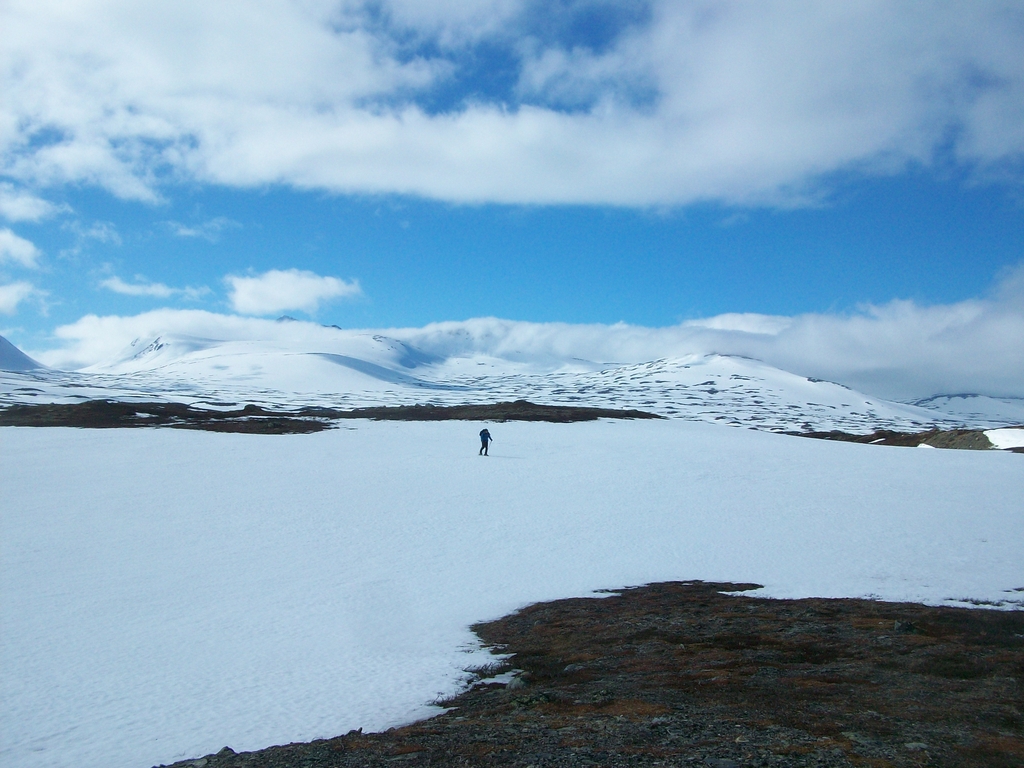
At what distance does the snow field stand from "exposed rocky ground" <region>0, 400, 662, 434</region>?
10260 mm

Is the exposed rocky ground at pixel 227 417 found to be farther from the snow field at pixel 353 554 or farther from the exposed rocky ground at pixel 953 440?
the exposed rocky ground at pixel 953 440

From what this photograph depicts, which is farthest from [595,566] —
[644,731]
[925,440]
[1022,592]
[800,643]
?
[925,440]

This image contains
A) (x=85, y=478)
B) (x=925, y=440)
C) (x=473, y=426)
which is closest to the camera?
(x=85, y=478)

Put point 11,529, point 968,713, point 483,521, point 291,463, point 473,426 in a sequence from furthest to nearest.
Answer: point 473,426, point 291,463, point 483,521, point 11,529, point 968,713

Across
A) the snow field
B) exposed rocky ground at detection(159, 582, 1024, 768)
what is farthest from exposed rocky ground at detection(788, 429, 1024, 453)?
exposed rocky ground at detection(159, 582, 1024, 768)

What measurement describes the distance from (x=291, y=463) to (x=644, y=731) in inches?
1329

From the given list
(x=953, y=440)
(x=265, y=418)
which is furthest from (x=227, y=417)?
(x=953, y=440)

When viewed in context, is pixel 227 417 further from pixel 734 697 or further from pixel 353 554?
pixel 734 697

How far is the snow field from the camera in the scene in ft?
37.9

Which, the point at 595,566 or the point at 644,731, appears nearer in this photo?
the point at 644,731

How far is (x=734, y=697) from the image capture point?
966 centimetres

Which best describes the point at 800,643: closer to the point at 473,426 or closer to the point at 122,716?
the point at 122,716

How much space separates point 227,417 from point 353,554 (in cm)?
4821

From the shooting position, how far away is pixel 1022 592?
1592 cm
